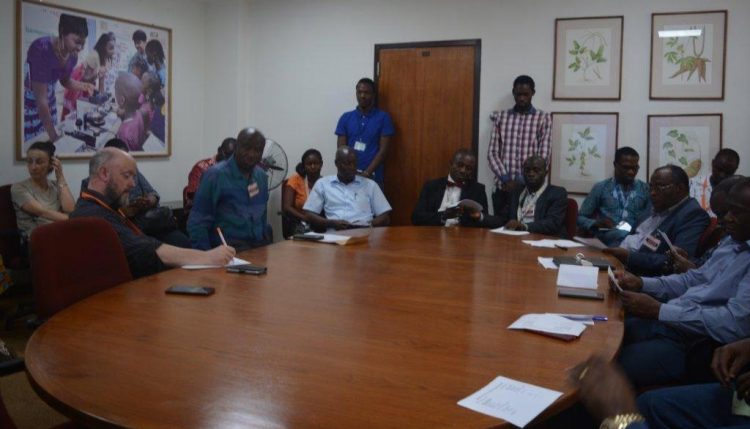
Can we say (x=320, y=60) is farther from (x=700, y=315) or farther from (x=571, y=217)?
(x=700, y=315)

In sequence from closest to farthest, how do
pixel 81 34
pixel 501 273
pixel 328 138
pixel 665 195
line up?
1. pixel 501 273
2. pixel 665 195
3. pixel 81 34
4. pixel 328 138

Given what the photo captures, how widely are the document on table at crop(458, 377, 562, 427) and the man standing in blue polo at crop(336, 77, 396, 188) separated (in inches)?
182

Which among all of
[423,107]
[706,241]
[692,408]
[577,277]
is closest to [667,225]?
[706,241]

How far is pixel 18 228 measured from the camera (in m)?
4.64

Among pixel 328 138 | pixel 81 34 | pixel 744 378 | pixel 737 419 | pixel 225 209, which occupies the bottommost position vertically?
pixel 737 419

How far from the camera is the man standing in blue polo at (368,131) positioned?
6.06 metres

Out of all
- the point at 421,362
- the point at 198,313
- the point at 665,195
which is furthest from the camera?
the point at 665,195

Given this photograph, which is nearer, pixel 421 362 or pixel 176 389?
pixel 176 389

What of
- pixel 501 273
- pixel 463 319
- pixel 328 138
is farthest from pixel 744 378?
pixel 328 138

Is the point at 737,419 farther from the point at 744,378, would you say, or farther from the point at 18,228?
the point at 18,228

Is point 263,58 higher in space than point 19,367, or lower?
higher

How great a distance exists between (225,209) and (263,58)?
352 cm

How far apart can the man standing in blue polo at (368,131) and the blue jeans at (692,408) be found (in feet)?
13.9

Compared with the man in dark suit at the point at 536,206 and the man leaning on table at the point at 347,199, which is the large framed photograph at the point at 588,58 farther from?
the man leaning on table at the point at 347,199
